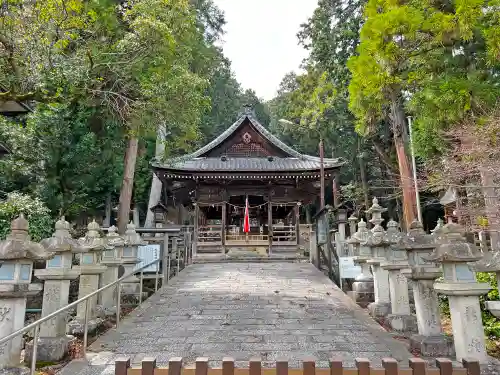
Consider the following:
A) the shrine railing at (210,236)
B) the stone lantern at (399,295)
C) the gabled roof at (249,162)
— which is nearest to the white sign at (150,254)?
the stone lantern at (399,295)

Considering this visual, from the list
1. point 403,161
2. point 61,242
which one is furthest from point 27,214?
point 403,161

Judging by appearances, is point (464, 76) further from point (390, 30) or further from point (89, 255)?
point (89, 255)

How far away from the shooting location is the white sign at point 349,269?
7.84 m

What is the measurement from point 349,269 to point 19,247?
6.52m

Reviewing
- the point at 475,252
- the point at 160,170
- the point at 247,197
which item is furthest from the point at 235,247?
the point at 475,252

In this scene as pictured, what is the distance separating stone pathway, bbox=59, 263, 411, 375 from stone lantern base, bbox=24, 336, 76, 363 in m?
0.39

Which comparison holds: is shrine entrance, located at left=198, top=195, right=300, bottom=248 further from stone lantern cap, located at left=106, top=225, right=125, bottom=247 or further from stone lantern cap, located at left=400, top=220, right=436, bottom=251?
stone lantern cap, located at left=400, top=220, right=436, bottom=251

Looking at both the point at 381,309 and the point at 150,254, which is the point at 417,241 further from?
the point at 150,254

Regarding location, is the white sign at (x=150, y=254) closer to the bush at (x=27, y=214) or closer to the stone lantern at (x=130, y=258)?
the stone lantern at (x=130, y=258)

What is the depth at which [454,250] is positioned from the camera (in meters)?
3.67

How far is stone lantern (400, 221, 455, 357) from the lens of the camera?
4227 mm

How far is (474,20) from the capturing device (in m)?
Answer: 8.32

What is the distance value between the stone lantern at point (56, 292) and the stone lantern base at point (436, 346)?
4.59 metres

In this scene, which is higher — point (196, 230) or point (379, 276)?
point (196, 230)
